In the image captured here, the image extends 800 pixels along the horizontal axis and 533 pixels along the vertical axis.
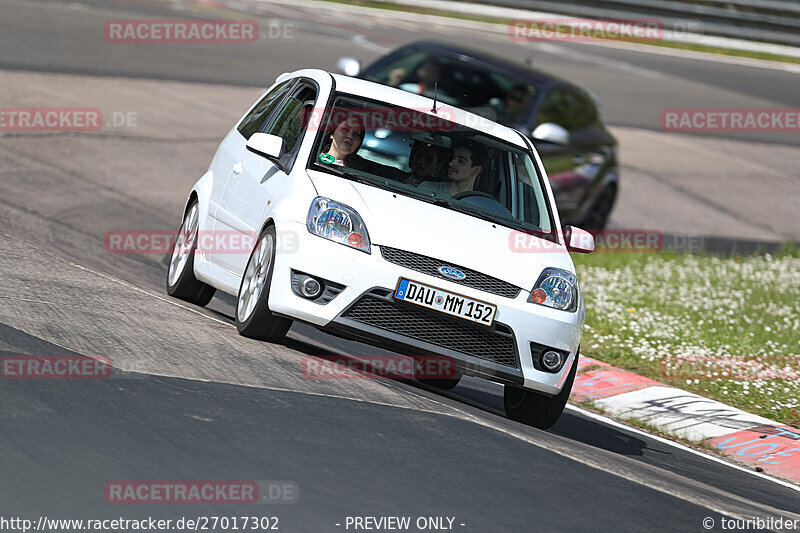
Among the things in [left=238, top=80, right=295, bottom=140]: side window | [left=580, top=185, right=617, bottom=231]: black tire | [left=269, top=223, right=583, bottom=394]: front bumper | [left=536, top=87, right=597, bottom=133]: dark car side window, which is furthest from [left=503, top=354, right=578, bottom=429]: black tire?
[left=580, top=185, right=617, bottom=231]: black tire

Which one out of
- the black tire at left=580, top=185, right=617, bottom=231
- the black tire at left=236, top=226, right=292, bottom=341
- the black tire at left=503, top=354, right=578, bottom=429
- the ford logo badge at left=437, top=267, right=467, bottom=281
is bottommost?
the black tire at left=580, top=185, right=617, bottom=231

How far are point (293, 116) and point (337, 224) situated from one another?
1525mm

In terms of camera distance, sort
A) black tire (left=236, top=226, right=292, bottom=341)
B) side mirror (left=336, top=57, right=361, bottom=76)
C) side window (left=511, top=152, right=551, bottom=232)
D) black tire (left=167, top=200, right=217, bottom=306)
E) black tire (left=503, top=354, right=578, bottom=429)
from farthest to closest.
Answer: side mirror (left=336, top=57, right=361, bottom=76) → black tire (left=167, top=200, right=217, bottom=306) → side window (left=511, top=152, right=551, bottom=232) → black tire (left=503, top=354, right=578, bottom=429) → black tire (left=236, top=226, right=292, bottom=341)

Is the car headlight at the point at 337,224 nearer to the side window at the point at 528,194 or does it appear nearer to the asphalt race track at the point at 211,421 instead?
the asphalt race track at the point at 211,421

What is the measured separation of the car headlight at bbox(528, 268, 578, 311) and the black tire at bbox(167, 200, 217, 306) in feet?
8.63

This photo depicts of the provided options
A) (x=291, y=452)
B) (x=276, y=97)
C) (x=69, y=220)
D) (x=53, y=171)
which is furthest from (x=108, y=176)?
(x=291, y=452)

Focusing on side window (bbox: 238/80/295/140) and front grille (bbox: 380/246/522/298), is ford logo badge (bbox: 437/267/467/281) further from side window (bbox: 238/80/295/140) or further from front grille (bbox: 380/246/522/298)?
side window (bbox: 238/80/295/140)

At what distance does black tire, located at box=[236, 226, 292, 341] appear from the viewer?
7.36 meters

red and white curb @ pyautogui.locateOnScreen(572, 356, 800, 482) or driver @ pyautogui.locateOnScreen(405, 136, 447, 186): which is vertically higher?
driver @ pyautogui.locateOnScreen(405, 136, 447, 186)

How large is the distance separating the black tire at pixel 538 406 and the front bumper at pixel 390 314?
49 cm

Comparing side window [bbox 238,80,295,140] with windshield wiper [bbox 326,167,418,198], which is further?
side window [bbox 238,80,295,140]

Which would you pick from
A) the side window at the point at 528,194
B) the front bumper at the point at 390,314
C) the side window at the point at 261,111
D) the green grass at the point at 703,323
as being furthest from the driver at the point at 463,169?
the green grass at the point at 703,323

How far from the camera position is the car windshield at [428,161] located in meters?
7.94

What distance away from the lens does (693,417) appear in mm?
9125
